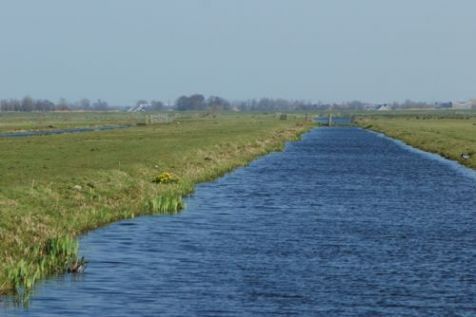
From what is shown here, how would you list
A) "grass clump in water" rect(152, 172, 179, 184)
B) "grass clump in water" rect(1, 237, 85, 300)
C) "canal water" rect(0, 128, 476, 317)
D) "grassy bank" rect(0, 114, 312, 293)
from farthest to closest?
1. "grass clump in water" rect(152, 172, 179, 184)
2. "grassy bank" rect(0, 114, 312, 293)
3. "grass clump in water" rect(1, 237, 85, 300)
4. "canal water" rect(0, 128, 476, 317)

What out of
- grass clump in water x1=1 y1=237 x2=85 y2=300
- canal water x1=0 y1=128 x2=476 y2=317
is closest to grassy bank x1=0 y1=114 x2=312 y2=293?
grass clump in water x1=1 y1=237 x2=85 y2=300

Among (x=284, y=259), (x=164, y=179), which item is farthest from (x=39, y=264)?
(x=164, y=179)

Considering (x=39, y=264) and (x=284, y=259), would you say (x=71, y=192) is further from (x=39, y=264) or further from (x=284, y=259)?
(x=39, y=264)

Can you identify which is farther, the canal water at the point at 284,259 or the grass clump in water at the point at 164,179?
the grass clump in water at the point at 164,179

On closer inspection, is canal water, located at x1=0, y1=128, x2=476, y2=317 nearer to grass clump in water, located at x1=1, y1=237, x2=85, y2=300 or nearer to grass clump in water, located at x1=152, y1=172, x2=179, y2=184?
grass clump in water, located at x1=1, y1=237, x2=85, y2=300

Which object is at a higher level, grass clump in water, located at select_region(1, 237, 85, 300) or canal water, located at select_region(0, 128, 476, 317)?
grass clump in water, located at select_region(1, 237, 85, 300)

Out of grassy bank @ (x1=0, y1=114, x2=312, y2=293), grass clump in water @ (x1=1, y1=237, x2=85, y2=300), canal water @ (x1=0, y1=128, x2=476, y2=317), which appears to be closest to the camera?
canal water @ (x1=0, y1=128, x2=476, y2=317)

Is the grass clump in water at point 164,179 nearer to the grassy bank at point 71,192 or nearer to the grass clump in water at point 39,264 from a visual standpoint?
the grassy bank at point 71,192

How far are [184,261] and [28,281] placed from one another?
5.94m

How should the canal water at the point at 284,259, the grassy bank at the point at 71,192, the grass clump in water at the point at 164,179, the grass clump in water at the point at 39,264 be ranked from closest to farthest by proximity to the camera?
the canal water at the point at 284,259, the grass clump in water at the point at 39,264, the grassy bank at the point at 71,192, the grass clump in water at the point at 164,179

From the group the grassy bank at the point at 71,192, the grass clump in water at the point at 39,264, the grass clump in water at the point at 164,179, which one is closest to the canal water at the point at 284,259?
the grass clump in water at the point at 39,264

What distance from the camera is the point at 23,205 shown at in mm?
32312

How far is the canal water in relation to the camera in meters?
21.8

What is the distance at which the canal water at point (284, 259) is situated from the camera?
21781 mm
